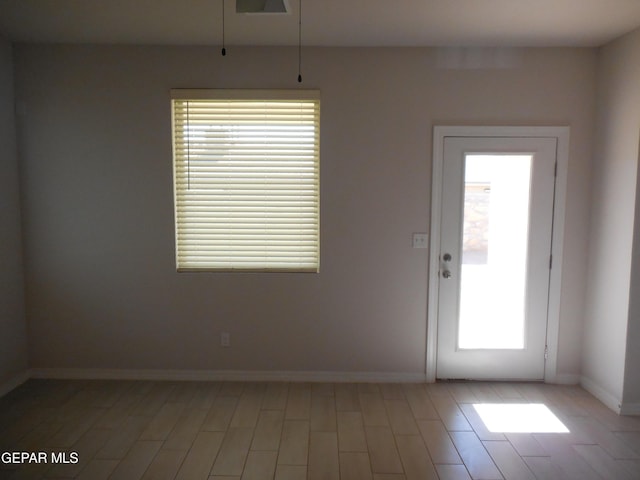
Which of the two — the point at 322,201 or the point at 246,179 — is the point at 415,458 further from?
the point at 246,179

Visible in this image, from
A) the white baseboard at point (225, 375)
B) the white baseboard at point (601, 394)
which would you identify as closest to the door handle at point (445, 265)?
the white baseboard at point (225, 375)

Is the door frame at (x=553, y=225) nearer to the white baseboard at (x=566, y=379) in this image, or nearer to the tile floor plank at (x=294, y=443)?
the white baseboard at (x=566, y=379)

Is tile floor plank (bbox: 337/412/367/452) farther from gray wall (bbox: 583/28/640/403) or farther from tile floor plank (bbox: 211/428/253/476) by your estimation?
gray wall (bbox: 583/28/640/403)

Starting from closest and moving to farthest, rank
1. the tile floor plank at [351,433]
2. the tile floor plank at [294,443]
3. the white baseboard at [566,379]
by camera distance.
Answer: the tile floor plank at [294,443] → the tile floor plank at [351,433] → the white baseboard at [566,379]

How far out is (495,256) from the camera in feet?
11.7

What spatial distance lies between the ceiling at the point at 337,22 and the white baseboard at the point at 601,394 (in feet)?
8.78

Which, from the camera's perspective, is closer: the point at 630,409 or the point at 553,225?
the point at 630,409

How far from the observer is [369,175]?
3518mm

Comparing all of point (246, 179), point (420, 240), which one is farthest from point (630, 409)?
point (246, 179)

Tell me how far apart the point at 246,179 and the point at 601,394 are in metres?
3.29

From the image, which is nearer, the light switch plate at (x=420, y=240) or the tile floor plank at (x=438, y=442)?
the tile floor plank at (x=438, y=442)

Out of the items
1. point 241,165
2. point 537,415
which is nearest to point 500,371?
point 537,415

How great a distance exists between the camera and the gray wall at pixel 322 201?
346cm

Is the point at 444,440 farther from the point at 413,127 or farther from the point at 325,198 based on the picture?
the point at 413,127
